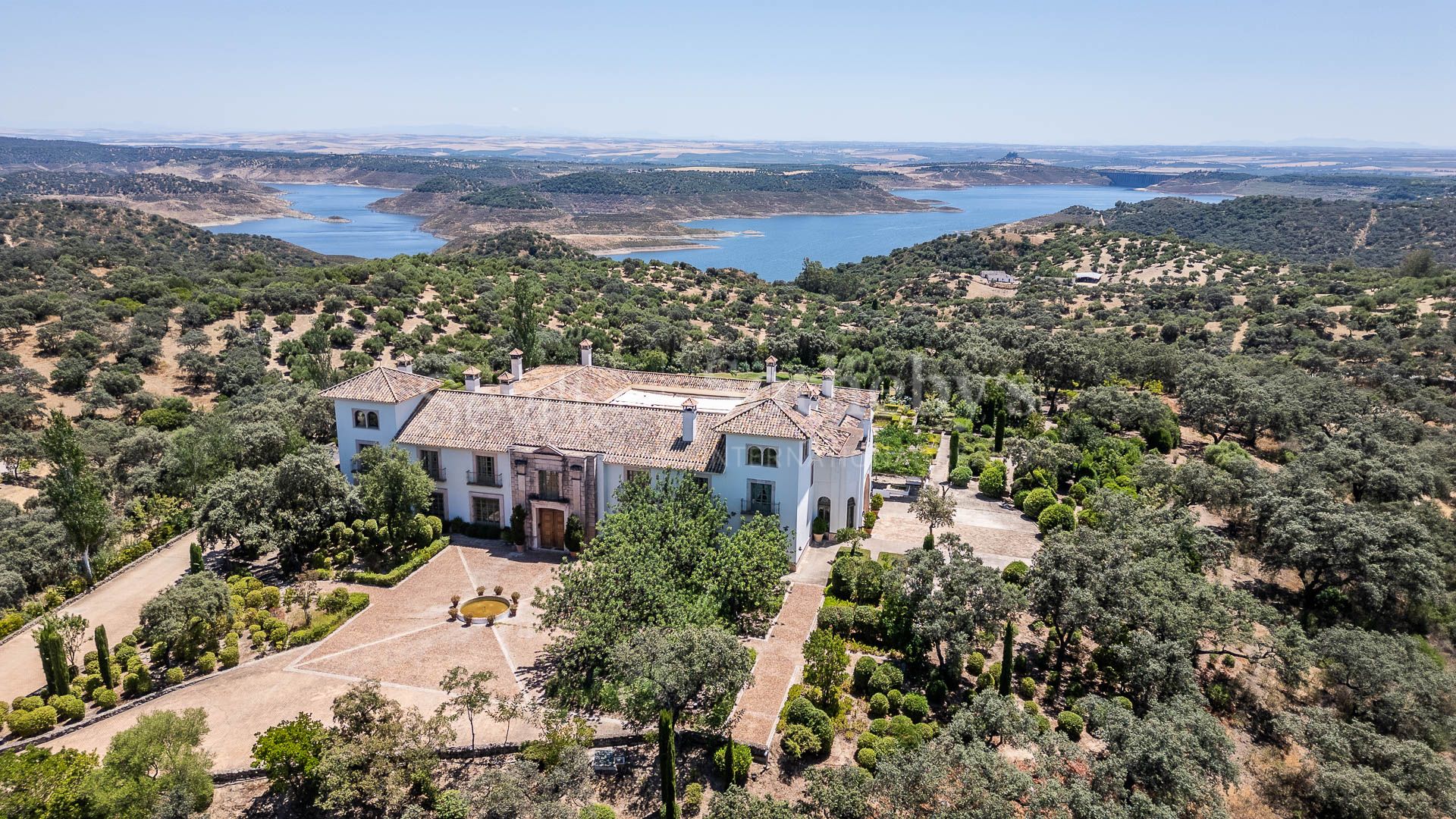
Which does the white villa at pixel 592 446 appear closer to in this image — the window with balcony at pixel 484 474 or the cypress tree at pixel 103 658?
the window with balcony at pixel 484 474

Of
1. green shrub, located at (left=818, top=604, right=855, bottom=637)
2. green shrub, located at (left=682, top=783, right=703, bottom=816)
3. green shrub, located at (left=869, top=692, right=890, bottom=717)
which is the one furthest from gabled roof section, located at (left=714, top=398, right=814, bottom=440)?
green shrub, located at (left=682, top=783, right=703, bottom=816)

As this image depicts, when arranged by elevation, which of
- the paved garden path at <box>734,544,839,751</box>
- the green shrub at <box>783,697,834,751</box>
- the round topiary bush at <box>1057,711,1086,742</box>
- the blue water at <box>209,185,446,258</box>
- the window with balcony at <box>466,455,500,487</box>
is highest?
the blue water at <box>209,185,446,258</box>

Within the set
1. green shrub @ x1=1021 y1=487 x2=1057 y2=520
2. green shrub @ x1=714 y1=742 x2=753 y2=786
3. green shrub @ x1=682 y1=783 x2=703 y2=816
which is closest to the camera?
green shrub @ x1=682 y1=783 x2=703 y2=816

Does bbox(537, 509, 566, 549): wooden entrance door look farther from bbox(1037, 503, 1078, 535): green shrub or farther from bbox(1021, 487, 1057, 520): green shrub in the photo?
bbox(1021, 487, 1057, 520): green shrub

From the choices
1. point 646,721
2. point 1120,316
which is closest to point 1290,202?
point 1120,316

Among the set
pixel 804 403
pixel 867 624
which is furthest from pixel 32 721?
pixel 804 403

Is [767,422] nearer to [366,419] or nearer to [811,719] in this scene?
[811,719]

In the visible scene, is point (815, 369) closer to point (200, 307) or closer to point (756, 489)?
point (756, 489)

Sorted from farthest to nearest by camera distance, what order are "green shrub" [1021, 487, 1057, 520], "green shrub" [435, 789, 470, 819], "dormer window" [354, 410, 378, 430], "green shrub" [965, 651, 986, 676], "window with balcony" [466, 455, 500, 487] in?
1. "green shrub" [1021, 487, 1057, 520]
2. "dormer window" [354, 410, 378, 430]
3. "window with balcony" [466, 455, 500, 487]
4. "green shrub" [965, 651, 986, 676]
5. "green shrub" [435, 789, 470, 819]
